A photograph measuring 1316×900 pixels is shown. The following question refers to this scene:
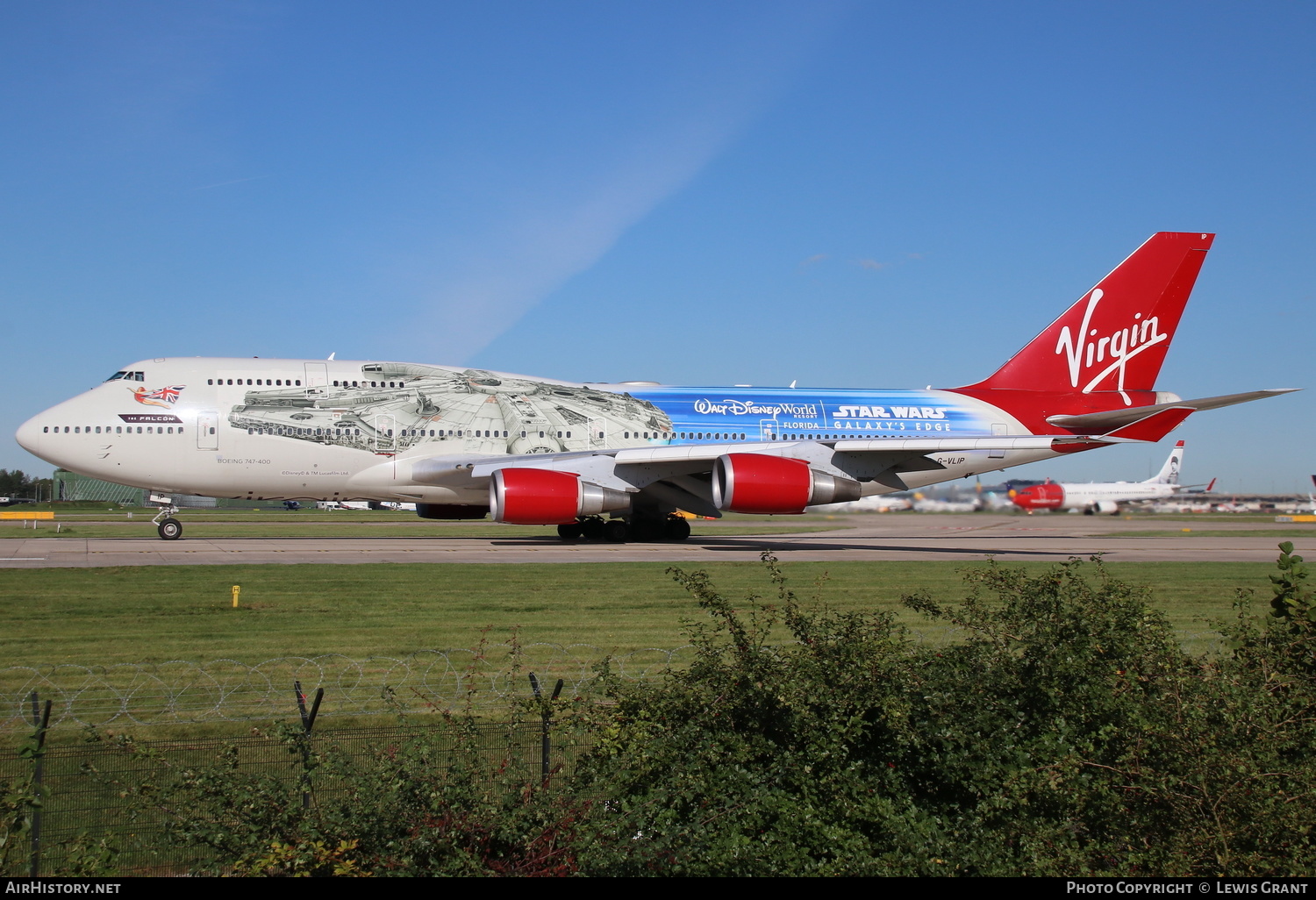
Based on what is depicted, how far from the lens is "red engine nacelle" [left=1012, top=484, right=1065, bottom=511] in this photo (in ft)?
201

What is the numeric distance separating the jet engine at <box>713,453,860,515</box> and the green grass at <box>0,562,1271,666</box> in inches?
140

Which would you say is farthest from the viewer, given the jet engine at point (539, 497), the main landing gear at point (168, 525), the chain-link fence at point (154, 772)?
the main landing gear at point (168, 525)

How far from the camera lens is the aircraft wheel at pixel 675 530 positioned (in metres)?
31.7

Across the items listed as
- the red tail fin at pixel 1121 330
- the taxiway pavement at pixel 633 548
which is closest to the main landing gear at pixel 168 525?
the taxiway pavement at pixel 633 548

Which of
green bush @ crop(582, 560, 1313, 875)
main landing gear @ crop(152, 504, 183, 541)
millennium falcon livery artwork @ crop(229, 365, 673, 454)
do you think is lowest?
green bush @ crop(582, 560, 1313, 875)

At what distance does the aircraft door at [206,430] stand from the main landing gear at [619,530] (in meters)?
10.7

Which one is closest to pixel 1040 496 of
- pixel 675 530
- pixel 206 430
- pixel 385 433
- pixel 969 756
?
pixel 675 530

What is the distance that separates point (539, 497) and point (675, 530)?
307 inches

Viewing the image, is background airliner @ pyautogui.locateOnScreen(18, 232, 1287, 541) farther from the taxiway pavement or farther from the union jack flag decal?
the taxiway pavement

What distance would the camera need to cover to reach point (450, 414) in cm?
2795

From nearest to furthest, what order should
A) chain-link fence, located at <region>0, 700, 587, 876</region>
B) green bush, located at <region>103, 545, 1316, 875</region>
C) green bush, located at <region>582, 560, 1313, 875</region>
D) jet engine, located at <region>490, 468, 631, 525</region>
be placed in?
chain-link fence, located at <region>0, 700, 587, 876</region> < green bush, located at <region>103, 545, 1316, 875</region> < green bush, located at <region>582, 560, 1313, 875</region> < jet engine, located at <region>490, 468, 631, 525</region>

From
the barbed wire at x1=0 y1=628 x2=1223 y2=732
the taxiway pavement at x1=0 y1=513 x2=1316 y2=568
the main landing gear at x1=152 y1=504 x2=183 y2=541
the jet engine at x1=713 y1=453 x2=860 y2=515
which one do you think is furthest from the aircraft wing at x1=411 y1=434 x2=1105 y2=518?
the barbed wire at x1=0 y1=628 x2=1223 y2=732

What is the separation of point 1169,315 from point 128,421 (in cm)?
3300

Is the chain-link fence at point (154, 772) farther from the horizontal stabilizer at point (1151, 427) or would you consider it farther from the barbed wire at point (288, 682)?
the horizontal stabilizer at point (1151, 427)
